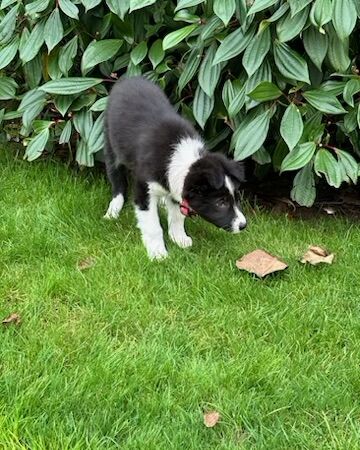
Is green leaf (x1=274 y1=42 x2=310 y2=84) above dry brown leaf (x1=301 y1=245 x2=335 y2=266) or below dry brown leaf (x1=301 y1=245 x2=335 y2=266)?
above

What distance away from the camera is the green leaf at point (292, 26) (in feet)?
13.9

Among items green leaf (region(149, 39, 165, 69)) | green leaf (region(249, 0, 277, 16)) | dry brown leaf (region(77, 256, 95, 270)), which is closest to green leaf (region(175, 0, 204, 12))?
green leaf (region(249, 0, 277, 16))

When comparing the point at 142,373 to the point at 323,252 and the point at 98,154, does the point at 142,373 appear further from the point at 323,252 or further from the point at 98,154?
the point at 98,154

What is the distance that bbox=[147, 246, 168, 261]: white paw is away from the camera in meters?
4.23

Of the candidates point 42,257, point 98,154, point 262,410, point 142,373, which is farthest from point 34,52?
point 262,410

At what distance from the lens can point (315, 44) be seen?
4.34 m

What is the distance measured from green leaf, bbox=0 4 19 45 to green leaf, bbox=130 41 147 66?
95cm

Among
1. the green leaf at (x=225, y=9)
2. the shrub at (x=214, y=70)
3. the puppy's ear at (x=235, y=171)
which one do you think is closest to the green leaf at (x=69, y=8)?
the shrub at (x=214, y=70)

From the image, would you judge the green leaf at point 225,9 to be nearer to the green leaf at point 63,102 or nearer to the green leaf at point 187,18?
the green leaf at point 187,18

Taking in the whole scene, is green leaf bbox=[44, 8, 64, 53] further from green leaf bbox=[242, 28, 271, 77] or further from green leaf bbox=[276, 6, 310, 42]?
green leaf bbox=[276, 6, 310, 42]

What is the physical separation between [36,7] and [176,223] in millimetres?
1825

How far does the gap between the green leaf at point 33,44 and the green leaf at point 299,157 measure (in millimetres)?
1973

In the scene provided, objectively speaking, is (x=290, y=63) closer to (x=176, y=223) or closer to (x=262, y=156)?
(x=262, y=156)

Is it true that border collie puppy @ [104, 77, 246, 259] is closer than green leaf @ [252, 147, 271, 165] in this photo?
Yes
